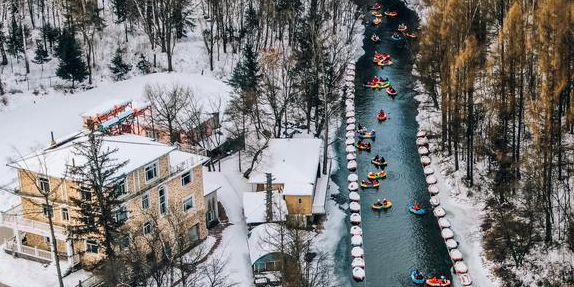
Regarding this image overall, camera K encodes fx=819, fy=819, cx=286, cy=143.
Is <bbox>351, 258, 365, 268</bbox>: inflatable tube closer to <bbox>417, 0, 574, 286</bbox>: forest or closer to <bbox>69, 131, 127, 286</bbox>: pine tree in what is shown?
<bbox>417, 0, 574, 286</bbox>: forest

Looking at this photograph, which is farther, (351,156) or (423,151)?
(423,151)

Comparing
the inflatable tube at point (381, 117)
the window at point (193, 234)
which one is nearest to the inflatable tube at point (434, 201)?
the inflatable tube at point (381, 117)

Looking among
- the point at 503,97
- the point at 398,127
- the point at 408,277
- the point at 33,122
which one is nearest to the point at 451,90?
the point at 503,97

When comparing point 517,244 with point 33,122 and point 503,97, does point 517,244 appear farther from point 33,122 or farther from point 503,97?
point 33,122

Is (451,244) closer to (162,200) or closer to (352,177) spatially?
(352,177)

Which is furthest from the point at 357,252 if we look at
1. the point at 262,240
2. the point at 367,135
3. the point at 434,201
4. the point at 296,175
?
the point at 367,135

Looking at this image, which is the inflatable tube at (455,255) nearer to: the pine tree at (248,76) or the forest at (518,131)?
the forest at (518,131)

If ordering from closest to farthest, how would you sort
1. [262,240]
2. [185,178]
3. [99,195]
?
1. [99,195]
2. [262,240]
3. [185,178]
